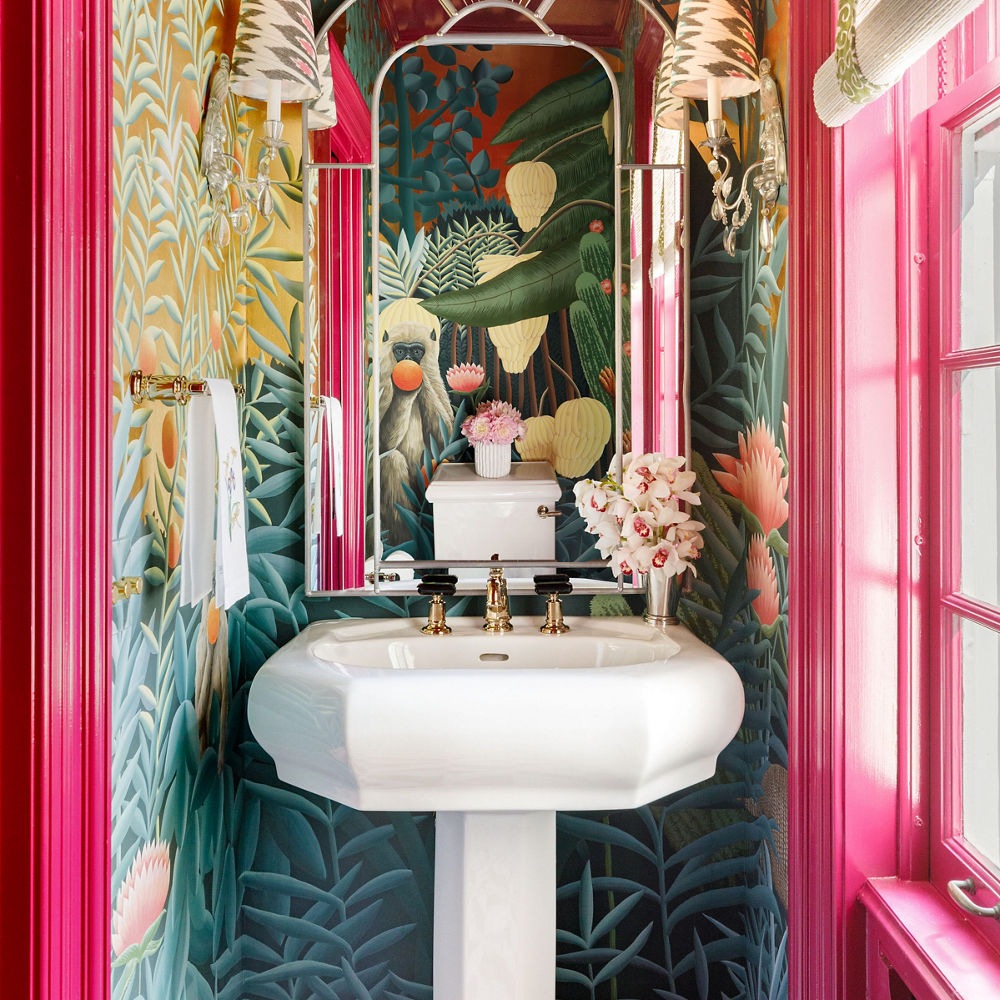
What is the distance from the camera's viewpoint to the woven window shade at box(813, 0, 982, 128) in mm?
895

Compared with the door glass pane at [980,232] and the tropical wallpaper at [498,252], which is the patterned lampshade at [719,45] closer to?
the tropical wallpaper at [498,252]

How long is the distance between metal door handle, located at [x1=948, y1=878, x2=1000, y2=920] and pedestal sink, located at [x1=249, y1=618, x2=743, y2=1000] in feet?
1.25

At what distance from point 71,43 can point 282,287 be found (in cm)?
83

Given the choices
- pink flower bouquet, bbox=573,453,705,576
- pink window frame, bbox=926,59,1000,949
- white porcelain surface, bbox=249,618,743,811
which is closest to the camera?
pink window frame, bbox=926,59,1000,949

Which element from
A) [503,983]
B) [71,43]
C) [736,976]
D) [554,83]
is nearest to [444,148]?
[554,83]

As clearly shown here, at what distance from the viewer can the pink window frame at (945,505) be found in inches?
47.9

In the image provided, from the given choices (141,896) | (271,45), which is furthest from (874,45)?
(141,896)

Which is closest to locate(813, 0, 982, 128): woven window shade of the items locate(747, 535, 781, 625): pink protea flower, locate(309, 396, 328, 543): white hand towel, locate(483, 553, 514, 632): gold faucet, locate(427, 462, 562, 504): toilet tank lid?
locate(747, 535, 781, 625): pink protea flower

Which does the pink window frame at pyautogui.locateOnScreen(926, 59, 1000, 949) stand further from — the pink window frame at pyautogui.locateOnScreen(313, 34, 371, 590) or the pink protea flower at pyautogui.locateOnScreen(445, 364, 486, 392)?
the pink window frame at pyautogui.locateOnScreen(313, 34, 371, 590)

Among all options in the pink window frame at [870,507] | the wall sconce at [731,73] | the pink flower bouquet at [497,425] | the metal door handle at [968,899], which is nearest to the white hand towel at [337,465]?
the pink flower bouquet at [497,425]

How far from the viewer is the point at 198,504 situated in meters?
1.44

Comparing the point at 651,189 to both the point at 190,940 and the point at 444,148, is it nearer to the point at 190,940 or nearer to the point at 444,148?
the point at 444,148

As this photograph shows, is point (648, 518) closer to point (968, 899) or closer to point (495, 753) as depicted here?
point (495, 753)

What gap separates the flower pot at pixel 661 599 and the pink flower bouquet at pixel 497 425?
14.5 inches
